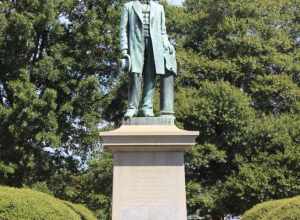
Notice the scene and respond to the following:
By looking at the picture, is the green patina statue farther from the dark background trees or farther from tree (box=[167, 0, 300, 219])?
tree (box=[167, 0, 300, 219])

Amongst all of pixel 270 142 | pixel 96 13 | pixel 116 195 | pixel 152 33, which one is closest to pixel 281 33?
pixel 270 142

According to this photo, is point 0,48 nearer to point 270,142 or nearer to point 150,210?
point 270,142

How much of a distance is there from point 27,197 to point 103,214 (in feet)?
42.2

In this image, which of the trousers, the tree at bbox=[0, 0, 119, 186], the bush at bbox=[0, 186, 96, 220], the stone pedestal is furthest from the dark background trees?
the stone pedestal

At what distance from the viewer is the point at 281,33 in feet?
98.6

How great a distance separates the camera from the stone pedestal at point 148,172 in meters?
11.2

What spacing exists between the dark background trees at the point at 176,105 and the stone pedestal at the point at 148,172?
494 inches

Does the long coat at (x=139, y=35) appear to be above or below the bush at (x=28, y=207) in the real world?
above

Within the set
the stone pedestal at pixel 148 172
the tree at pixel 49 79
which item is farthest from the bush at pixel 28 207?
the tree at pixel 49 79

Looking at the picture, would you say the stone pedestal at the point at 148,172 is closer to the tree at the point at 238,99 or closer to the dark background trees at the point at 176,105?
the dark background trees at the point at 176,105

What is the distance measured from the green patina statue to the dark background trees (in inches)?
460

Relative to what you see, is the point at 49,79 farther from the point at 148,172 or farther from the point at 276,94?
the point at 148,172

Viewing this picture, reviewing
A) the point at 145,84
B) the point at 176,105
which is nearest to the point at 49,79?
the point at 176,105

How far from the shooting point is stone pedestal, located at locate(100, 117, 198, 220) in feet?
36.8
